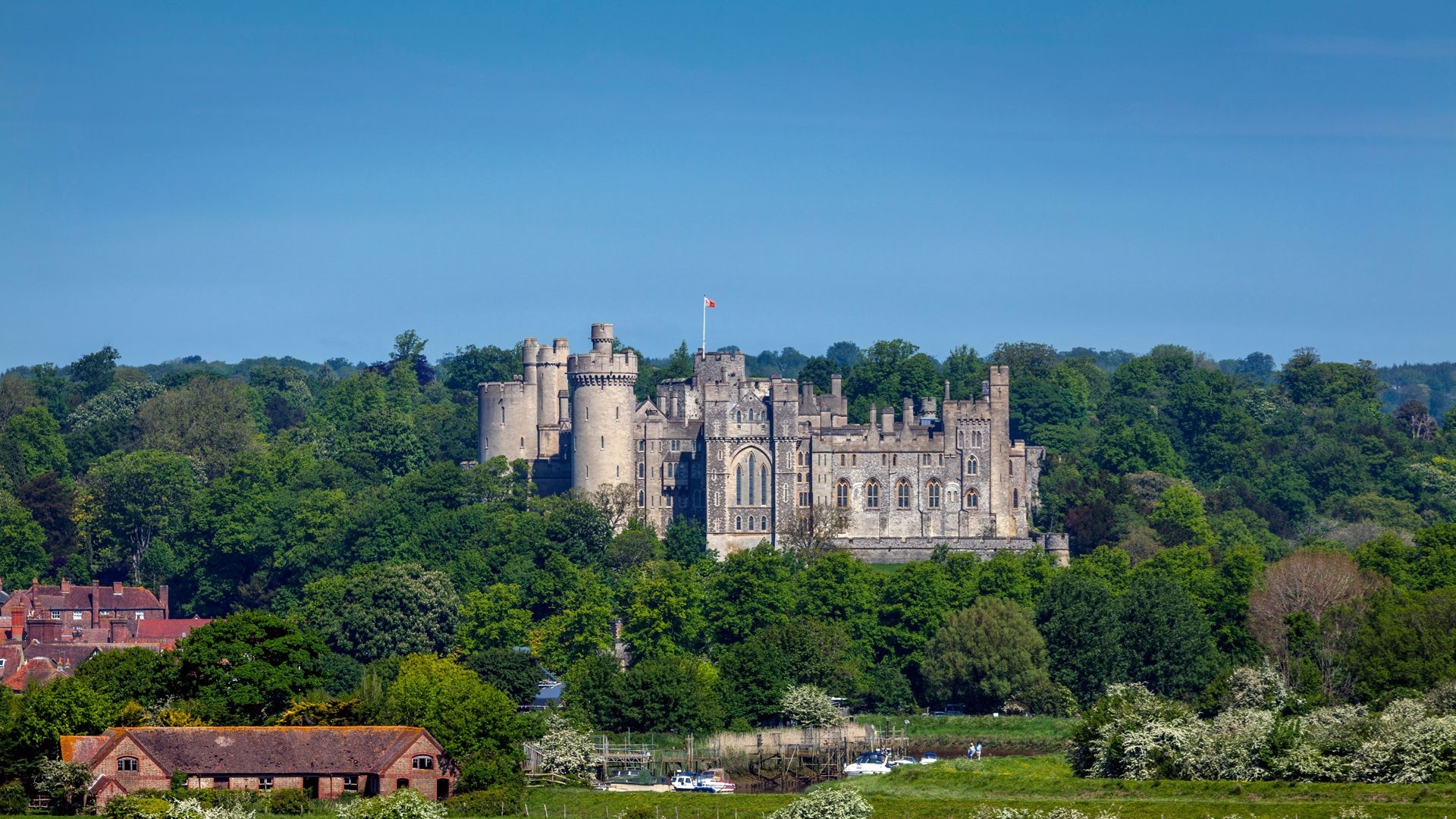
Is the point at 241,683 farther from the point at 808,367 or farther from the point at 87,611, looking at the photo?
the point at 808,367

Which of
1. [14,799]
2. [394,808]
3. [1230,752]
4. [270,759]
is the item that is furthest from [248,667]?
[1230,752]

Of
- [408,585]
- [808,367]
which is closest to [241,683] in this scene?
[408,585]

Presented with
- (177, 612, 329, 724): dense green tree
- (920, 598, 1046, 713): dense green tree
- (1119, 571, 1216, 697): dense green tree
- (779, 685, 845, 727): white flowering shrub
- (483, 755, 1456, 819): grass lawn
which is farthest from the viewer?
(920, 598, 1046, 713): dense green tree

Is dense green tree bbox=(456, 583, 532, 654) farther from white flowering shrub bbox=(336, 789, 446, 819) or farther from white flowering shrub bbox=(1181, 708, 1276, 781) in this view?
white flowering shrub bbox=(1181, 708, 1276, 781)

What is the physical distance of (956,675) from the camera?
9450 centimetres

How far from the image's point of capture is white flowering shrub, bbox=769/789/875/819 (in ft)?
208

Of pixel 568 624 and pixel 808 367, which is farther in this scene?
pixel 808 367

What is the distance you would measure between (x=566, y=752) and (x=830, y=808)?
16.4 m

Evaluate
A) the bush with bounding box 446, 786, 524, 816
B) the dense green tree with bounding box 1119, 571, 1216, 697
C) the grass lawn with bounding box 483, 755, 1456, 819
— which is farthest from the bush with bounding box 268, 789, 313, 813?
the dense green tree with bounding box 1119, 571, 1216, 697

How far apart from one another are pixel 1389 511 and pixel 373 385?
62.7 m

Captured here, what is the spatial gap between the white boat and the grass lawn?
3483mm

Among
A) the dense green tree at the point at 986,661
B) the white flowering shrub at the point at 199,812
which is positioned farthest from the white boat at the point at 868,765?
the white flowering shrub at the point at 199,812

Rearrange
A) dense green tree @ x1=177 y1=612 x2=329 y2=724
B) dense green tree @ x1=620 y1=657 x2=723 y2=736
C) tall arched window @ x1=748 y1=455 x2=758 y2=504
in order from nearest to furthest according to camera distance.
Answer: dense green tree @ x1=177 y1=612 x2=329 y2=724, dense green tree @ x1=620 y1=657 x2=723 y2=736, tall arched window @ x1=748 y1=455 x2=758 y2=504

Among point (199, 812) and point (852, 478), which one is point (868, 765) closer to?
point (199, 812)
